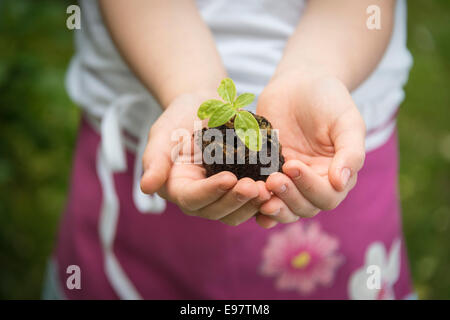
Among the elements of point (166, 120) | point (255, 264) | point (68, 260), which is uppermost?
point (166, 120)

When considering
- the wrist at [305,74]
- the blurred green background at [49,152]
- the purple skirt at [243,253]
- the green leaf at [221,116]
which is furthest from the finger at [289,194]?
the blurred green background at [49,152]

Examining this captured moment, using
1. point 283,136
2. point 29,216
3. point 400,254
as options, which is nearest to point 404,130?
point 400,254

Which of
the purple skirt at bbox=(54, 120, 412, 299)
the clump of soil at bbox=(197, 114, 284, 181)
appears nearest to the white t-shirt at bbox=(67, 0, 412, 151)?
the purple skirt at bbox=(54, 120, 412, 299)

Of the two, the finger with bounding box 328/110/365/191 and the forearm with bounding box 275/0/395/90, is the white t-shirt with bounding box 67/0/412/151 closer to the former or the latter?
the forearm with bounding box 275/0/395/90

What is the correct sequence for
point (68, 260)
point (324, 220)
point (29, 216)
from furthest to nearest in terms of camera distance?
point (29, 216), point (68, 260), point (324, 220)

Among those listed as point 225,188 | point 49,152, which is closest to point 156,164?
point 225,188

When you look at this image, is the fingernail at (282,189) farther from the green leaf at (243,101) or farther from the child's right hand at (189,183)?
the green leaf at (243,101)

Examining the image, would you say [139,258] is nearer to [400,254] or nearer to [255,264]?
[255,264]
